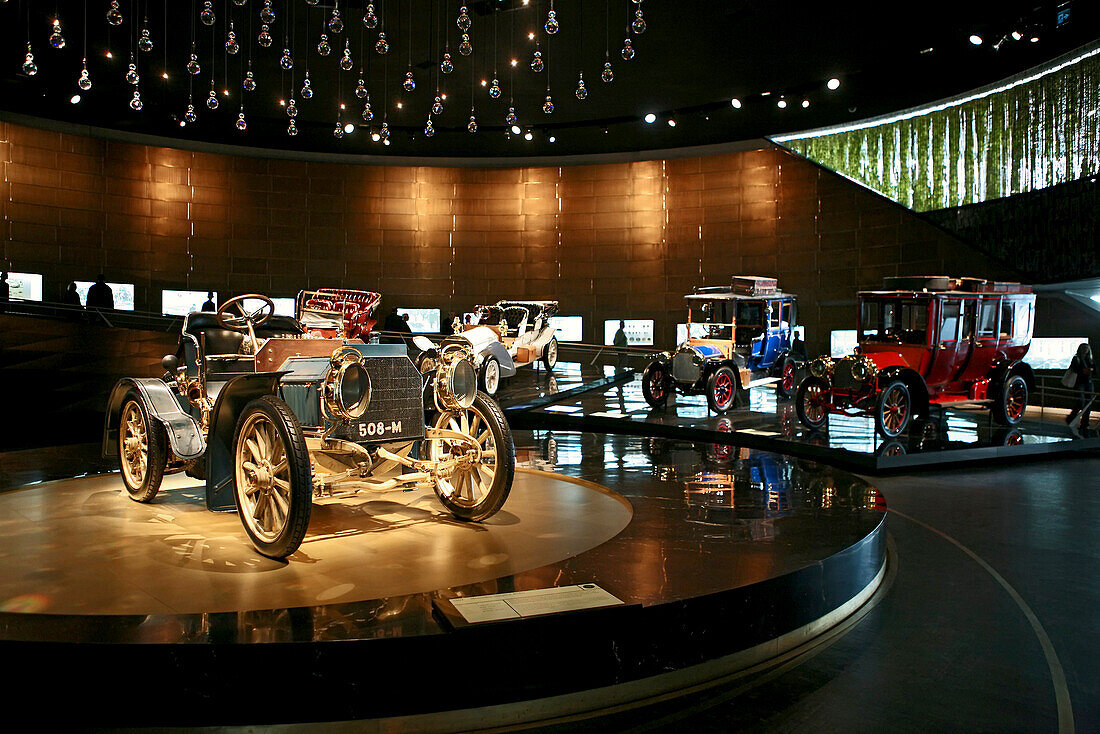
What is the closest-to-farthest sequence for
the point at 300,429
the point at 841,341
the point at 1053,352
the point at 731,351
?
the point at 300,429 → the point at 731,351 → the point at 1053,352 → the point at 841,341

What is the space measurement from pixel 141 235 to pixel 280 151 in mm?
3460

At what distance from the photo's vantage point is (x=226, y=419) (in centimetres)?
456

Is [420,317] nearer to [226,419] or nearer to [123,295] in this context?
[123,295]

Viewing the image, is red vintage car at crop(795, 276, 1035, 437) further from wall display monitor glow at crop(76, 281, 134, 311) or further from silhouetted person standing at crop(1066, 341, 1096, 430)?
wall display monitor glow at crop(76, 281, 134, 311)

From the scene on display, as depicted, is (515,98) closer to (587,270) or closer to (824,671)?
(587,270)

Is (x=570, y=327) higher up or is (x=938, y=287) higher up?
(x=938, y=287)

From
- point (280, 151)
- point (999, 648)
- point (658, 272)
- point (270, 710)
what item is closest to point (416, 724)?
point (270, 710)

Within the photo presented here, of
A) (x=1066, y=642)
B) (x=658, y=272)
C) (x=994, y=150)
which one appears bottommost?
(x=1066, y=642)

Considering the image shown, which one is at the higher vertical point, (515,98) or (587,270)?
(515,98)

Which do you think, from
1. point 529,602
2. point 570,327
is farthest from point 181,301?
point 529,602

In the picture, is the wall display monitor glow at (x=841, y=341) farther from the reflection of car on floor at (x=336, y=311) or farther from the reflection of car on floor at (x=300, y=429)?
the reflection of car on floor at (x=300, y=429)

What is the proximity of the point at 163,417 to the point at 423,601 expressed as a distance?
9.23 feet

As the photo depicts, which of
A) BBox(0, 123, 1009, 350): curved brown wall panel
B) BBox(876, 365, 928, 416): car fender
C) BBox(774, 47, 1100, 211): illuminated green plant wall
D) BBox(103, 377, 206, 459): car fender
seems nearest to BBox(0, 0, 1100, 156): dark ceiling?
BBox(774, 47, 1100, 211): illuminated green plant wall

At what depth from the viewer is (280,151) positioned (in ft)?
58.1
